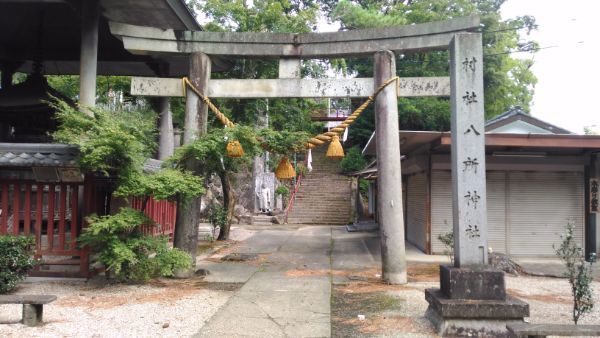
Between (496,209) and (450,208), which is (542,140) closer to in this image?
(496,209)

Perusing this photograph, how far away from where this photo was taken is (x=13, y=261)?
303 inches

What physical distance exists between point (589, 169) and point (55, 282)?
535 inches

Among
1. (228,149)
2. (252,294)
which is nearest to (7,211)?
(228,149)

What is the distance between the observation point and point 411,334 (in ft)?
19.6

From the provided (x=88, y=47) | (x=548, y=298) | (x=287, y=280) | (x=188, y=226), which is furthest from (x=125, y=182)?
(x=548, y=298)

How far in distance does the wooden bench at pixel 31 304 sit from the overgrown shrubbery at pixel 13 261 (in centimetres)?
167

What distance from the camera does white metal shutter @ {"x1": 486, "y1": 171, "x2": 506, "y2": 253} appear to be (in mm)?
13211

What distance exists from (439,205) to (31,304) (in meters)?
10.8

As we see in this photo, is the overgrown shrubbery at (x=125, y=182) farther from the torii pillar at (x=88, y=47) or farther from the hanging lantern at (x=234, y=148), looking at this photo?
the torii pillar at (x=88, y=47)

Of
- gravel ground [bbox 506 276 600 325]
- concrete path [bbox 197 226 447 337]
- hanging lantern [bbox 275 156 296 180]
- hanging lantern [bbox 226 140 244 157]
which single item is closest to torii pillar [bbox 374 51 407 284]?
concrete path [bbox 197 226 447 337]

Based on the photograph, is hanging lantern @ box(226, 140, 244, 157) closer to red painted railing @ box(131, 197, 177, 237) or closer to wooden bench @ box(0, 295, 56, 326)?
wooden bench @ box(0, 295, 56, 326)

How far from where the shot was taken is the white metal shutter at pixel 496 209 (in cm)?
1321

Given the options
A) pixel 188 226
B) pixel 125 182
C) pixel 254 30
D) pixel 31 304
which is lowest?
pixel 31 304

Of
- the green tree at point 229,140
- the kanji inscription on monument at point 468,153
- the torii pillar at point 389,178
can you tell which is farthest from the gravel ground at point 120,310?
the kanji inscription on monument at point 468,153
